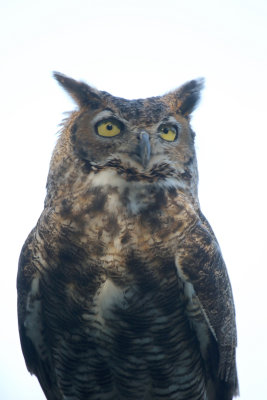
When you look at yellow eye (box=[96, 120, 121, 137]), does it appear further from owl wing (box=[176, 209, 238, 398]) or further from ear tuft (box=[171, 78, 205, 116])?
owl wing (box=[176, 209, 238, 398])

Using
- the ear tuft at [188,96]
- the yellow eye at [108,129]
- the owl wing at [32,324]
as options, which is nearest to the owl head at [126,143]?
the yellow eye at [108,129]

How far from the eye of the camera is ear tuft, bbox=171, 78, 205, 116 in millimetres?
3057

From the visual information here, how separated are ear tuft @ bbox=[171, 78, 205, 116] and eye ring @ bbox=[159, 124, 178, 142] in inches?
10.5

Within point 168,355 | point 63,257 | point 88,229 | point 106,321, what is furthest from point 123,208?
point 168,355

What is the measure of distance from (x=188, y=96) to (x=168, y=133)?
1.73ft

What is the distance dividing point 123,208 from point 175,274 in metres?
0.42

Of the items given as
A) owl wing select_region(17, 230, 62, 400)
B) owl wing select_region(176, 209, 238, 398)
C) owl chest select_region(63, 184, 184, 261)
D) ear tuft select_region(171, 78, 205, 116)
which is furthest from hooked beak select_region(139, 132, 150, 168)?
owl wing select_region(17, 230, 62, 400)

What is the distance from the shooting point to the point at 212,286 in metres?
2.63

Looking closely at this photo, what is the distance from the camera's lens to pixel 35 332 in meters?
2.77

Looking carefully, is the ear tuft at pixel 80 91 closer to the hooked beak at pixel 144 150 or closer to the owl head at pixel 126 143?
the owl head at pixel 126 143

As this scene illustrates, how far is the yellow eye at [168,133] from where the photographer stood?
→ 269cm

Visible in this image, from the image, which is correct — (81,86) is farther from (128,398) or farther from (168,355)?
(128,398)

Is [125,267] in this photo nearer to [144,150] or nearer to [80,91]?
[144,150]

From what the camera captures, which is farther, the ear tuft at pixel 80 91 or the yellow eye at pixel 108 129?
the ear tuft at pixel 80 91
